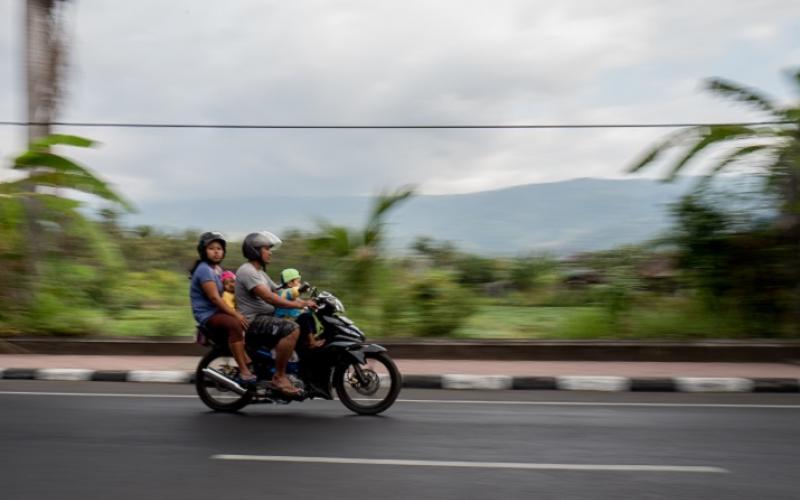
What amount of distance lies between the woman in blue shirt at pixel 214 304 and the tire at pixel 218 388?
23 centimetres

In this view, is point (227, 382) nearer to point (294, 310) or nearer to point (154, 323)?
point (294, 310)

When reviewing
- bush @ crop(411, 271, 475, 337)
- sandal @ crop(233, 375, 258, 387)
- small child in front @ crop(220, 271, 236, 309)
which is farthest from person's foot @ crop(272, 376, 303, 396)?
bush @ crop(411, 271, 475, 337)

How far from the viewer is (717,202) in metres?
11.7

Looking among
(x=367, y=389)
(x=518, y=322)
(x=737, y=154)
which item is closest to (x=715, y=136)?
(x=737, y=154)

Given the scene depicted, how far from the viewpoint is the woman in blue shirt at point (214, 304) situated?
7.66 m

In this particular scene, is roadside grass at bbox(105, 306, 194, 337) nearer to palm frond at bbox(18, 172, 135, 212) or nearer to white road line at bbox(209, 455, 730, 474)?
palm frond at bbox(18, 172, 135, 212)

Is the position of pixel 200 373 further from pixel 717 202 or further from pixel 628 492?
pixel 717 202

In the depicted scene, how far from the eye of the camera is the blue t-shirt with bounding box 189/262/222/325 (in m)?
7.76

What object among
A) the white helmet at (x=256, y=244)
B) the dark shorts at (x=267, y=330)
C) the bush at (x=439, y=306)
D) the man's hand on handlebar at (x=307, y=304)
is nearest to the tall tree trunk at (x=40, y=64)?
the bush at (x=439, y=306)

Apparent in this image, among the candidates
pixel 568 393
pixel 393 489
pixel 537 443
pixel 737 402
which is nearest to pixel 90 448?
pixel 393 489

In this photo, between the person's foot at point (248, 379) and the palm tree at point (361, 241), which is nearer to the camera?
the person's foot at point (248, 379)

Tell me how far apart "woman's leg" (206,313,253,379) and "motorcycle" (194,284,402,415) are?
0.36 feet

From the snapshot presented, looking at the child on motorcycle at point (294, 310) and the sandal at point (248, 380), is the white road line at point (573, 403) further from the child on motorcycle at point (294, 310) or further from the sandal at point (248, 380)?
the sandal at point (248, 380)

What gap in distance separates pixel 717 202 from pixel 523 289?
3.09 meters
